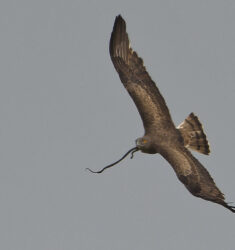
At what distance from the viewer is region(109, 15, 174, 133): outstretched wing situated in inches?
845

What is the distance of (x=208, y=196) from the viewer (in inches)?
727

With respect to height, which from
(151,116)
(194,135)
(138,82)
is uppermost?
(138,82)

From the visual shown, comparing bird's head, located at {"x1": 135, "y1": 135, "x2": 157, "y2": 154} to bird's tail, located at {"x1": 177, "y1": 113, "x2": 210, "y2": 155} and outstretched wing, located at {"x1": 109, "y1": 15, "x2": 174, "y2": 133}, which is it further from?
bird's tail, located at {"x1": 177, "y1": 113, "x2": 210, "y2": 155}

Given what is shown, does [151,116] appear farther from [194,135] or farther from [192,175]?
[192,175]

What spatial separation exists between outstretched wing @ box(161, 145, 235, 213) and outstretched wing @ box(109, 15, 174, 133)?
114 centimetres

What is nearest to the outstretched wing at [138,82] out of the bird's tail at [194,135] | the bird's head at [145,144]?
the bird's head at [145,144]

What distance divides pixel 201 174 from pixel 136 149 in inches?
90.9

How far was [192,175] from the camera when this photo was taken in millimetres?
19312

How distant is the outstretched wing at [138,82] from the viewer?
70.4 ft

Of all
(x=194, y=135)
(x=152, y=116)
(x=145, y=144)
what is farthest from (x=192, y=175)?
(x=194, y=135)

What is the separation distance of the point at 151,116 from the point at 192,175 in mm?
2723

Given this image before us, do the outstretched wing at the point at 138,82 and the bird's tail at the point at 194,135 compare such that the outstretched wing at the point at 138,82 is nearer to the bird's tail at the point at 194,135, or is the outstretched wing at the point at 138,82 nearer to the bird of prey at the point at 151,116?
the bird of prey at the point at 151,116

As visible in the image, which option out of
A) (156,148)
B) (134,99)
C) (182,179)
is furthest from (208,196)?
(134,99)

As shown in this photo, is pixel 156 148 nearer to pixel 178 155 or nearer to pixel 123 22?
pixel 178 155
